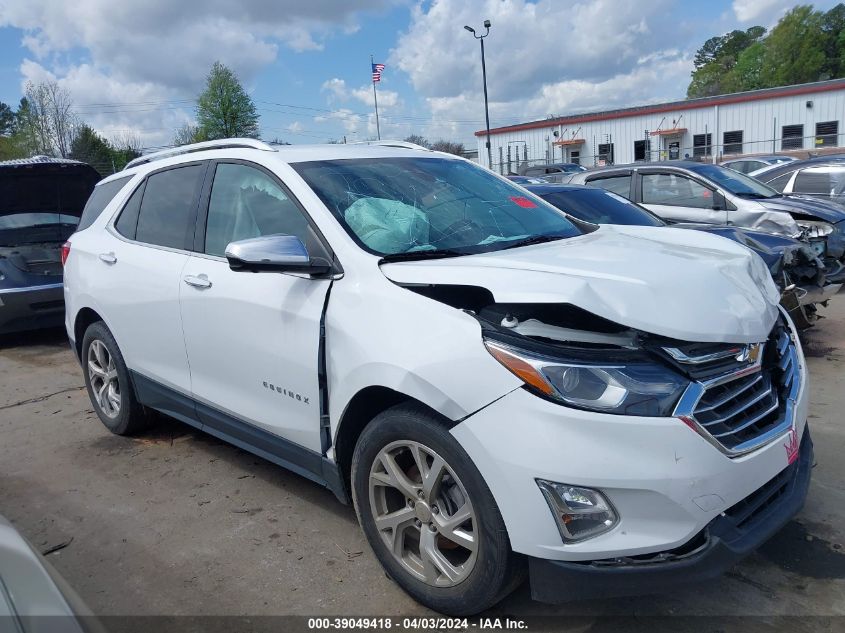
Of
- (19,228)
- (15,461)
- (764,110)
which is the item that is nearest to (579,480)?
(15,461)

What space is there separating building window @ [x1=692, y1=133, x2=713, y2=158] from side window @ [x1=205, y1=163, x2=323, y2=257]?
45469 millimetres

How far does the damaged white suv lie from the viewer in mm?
2260

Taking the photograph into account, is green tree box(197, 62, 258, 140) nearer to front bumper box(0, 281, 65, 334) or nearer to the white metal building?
the white metal building

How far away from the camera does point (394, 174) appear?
3.60m

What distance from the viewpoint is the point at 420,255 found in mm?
3016

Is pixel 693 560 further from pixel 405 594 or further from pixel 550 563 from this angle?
pixel 405 594

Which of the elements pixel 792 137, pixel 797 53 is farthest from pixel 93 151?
pixel 797 53

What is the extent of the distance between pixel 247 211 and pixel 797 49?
82.7 meters

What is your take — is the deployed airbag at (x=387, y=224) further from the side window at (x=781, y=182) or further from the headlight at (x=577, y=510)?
the side window at (x=781, y=182)

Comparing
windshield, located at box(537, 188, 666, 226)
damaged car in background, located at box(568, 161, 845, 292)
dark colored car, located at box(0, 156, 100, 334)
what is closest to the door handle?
windshield, located at box(537, 188, 666, 226)

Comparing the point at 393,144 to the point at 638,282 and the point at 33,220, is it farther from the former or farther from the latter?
the point at 33,220

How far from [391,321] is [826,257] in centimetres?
707

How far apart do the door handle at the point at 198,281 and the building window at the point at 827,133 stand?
42.7 meters

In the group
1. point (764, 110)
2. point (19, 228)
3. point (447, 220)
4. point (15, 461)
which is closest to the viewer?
point (447, 220)
